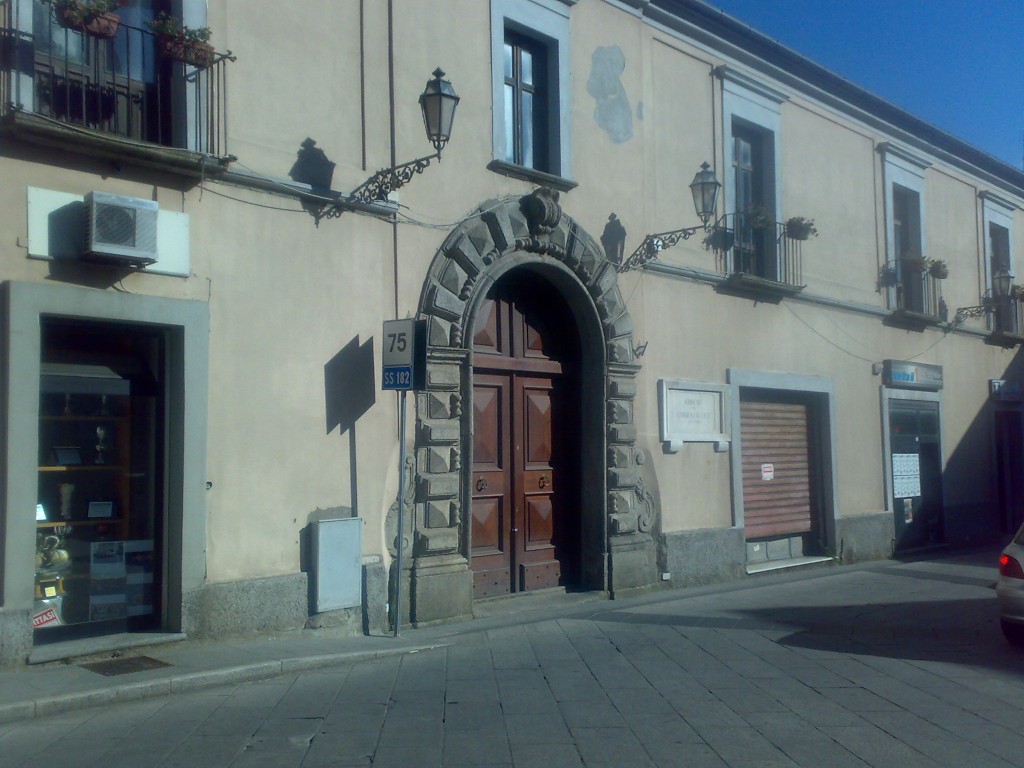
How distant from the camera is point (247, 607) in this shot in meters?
8.48

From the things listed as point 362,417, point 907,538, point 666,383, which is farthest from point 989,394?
point 362,417

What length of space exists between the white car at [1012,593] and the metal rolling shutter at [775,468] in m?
5.15

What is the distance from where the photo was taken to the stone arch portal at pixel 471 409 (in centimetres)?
995

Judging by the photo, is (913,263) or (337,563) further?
(913,263)

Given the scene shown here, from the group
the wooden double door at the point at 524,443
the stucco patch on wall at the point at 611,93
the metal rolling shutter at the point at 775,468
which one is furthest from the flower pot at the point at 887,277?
the wooden double door at the point at 524,443

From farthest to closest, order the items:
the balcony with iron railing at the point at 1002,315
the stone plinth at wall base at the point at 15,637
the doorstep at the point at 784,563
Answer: the balcony with iron railing at the point at 1002,315
the doorstep at the point at 784,563
the stone plinth at wall base at the point at 15,637

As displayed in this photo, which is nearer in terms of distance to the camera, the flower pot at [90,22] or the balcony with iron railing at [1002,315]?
the flower pot at [90,22]

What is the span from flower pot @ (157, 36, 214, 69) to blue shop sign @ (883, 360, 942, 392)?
1301cm

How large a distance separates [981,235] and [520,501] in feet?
46.4

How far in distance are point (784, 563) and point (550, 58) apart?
8005 millimetres

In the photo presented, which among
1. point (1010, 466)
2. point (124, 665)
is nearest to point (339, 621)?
point (124, 665)

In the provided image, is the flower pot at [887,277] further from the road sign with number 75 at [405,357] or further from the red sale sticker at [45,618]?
the red sale sticker at [45,618]

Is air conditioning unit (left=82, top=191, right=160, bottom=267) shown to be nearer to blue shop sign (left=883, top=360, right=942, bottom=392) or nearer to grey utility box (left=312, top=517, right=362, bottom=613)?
grey utility box (left=312, top=517, right=362, bottom=613)

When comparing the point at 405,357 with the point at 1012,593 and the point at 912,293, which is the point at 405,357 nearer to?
the point at 1012,593
